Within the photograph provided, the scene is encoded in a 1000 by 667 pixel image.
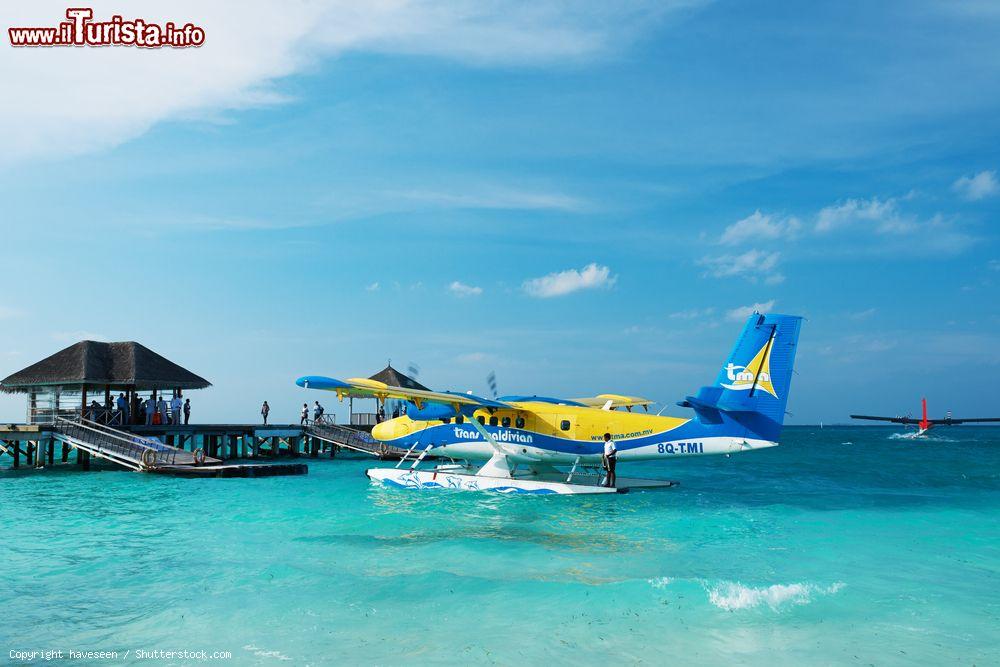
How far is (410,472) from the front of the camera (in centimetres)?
1969

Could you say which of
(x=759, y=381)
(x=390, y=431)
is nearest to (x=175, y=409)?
(x=390, y=431)

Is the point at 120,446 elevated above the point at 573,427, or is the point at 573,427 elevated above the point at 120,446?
the point at 573,427

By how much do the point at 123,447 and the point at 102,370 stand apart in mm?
4609

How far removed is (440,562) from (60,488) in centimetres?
1546

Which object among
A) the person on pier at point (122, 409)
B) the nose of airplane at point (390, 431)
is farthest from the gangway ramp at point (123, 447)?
the nose of airplane at point (390, 431)

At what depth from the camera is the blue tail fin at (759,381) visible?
16984 mm

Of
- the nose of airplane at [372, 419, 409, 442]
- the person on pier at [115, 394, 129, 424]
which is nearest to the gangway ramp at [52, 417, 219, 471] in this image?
the person on pier at [115, 394, 129, 424]

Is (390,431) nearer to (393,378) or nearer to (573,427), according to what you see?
(573,427)

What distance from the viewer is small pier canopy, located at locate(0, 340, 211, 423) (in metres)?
27.2

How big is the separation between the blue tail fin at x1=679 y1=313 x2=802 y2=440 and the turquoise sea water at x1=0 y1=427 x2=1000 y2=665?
2.27 m

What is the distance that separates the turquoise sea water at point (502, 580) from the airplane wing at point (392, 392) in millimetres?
2466

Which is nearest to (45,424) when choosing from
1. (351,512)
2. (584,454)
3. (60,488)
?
(60,488)

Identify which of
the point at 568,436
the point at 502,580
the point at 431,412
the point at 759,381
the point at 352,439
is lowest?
the point at 502,580

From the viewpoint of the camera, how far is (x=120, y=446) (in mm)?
24797
